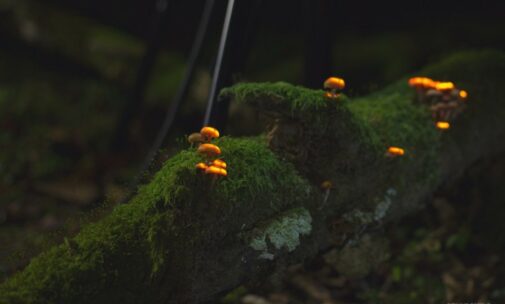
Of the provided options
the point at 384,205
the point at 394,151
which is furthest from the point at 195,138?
the point at 384,205

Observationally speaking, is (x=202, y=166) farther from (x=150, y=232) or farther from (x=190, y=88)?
(x=190, y=88)

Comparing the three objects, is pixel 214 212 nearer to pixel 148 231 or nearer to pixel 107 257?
pixel 148 231

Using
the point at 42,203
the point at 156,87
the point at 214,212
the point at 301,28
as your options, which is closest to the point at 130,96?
the point at 156,87

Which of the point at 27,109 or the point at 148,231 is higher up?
the point at 148,231

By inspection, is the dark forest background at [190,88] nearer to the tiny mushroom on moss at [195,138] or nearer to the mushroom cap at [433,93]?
the mushroom cap at [433,93]

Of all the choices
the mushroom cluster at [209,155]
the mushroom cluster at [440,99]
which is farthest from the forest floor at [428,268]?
the mushroom cluster at [209,155]

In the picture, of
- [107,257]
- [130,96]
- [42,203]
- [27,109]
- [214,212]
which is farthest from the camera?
[27,109]

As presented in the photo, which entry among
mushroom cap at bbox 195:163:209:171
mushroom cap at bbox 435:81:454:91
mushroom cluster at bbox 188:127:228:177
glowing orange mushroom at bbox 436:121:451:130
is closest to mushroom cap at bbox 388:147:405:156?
glowing orange mushroom at bbox 436:121:451:130
